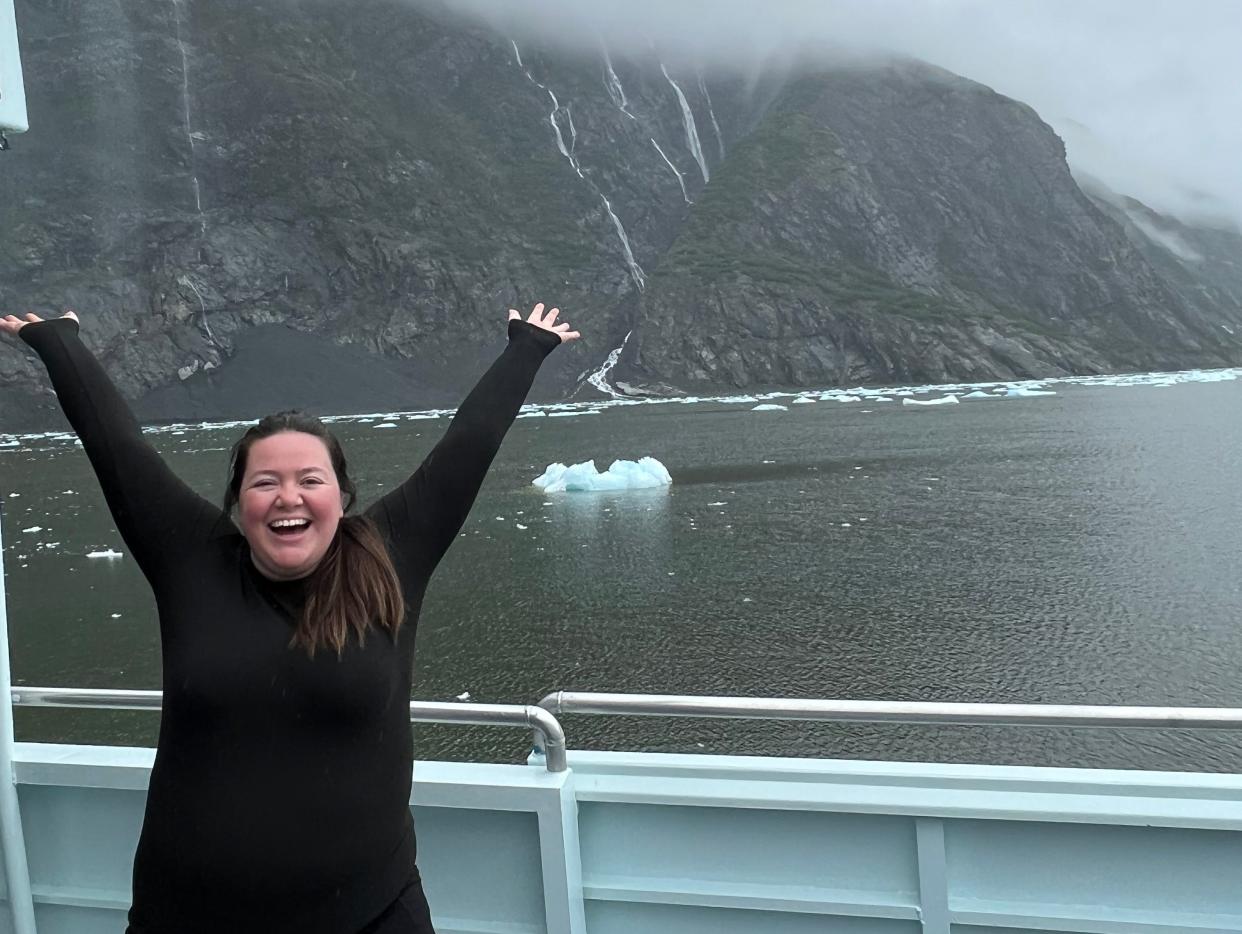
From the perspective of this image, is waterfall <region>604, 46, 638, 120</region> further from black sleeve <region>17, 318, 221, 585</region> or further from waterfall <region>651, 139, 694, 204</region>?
black sleeve <region>17, 318, 221, 585</region>

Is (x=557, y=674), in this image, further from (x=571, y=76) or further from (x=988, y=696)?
(x=571, y=76)

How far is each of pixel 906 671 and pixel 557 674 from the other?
4.30 meters

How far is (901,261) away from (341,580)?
362 ft

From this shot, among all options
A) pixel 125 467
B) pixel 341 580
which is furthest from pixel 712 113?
pixel 341 580

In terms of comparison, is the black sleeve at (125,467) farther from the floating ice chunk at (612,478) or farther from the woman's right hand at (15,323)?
the floating ice chunk at (612,478)

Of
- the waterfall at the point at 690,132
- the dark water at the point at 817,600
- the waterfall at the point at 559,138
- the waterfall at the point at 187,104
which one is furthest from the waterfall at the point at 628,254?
the dark water at the point at 817,600

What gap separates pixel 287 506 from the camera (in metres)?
1.43

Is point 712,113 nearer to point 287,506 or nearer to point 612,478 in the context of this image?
point 612,478

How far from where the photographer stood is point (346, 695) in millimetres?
1354

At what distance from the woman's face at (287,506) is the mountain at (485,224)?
236 feet

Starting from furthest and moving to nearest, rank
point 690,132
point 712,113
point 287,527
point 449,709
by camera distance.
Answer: point 712,113, point 690,132, point 449,709, point 287,527

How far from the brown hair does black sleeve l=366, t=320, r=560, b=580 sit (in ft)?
0.23

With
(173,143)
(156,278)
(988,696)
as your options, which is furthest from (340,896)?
(173,143)

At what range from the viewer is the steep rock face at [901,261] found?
88.0 m
